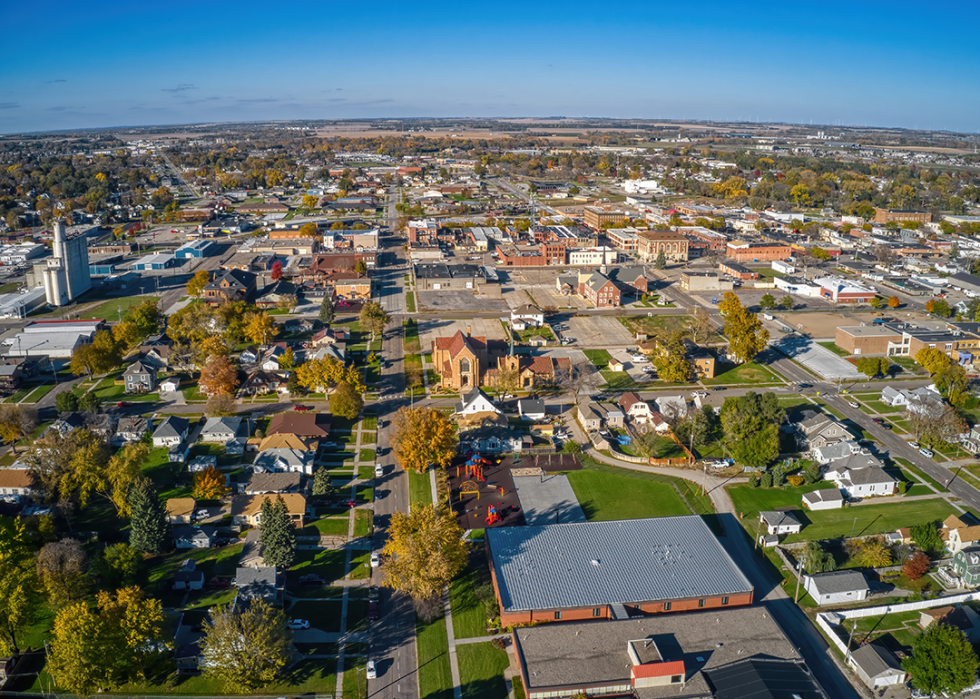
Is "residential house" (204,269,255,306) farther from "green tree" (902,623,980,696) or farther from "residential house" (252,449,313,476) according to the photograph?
"green tree" (902,623,980,696)

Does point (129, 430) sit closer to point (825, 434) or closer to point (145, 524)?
point (145, 524)

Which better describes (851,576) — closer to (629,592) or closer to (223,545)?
(629,592)

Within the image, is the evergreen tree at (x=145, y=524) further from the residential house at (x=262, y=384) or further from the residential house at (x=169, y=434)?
the residential house at (x=262, y=384)

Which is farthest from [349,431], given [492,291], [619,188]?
[619,188]

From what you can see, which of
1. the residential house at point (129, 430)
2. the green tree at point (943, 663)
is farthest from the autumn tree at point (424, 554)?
the residential house at point (129, 430)

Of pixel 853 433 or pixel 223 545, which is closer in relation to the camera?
pixel 223 545

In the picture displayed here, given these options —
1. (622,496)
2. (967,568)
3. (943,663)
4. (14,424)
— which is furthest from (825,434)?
(14,424)
